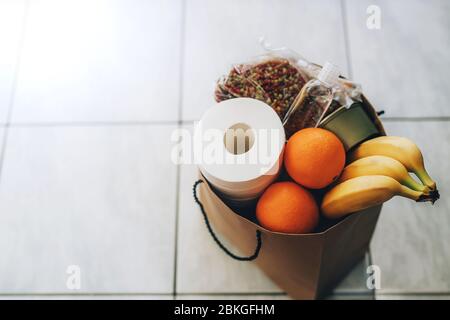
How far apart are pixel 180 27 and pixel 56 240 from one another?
73cm

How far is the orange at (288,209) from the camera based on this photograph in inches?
26.9

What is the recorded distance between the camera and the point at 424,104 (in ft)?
3.79

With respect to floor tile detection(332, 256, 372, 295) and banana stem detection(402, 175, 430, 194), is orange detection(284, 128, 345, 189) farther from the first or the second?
floor tile detection(332, 256, 372, 295)

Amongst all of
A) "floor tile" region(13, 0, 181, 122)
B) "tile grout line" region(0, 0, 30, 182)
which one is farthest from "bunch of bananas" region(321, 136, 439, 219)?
"tile grout line" region(0, 0, 30, 182)

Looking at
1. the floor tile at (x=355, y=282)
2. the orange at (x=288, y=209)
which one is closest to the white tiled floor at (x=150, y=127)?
the floor tile at (x=355, y=282)

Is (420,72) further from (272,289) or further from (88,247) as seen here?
(88,247)

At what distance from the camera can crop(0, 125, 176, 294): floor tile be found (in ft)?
3.39

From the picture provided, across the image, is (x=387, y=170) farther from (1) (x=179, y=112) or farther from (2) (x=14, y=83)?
(2) (x=14, y=83)

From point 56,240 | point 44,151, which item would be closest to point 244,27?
point 44,151

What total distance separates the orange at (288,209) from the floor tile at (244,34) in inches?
21.3

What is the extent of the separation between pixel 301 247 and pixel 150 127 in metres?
0.62

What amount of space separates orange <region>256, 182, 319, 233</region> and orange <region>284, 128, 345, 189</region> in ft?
0.08

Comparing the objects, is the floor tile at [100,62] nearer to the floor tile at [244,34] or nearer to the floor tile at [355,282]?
the floor tile at [244,34]

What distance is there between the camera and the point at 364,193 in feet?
2.11
